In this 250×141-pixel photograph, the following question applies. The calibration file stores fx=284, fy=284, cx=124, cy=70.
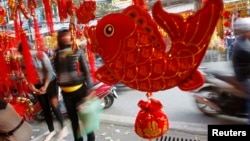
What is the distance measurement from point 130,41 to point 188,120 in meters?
1.61

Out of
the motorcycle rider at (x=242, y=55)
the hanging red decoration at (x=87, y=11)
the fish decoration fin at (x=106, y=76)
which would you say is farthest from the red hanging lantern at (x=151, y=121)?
the motorcycle rider at (x=242, y=55)

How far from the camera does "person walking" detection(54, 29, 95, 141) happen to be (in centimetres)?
Answer: 136

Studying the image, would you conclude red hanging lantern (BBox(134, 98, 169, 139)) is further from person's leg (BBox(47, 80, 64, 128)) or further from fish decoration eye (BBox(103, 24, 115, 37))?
person's leg (BBox(47, 80, 64, 128))

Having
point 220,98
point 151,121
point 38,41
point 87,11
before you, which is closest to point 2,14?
point 38,41

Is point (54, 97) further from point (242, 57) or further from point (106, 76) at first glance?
point (242, 57)

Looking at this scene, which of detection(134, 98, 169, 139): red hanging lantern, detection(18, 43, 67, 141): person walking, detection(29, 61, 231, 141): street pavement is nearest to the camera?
detection(134, 98, 169, 139): red hanging lantern

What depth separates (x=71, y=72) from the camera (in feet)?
4.76

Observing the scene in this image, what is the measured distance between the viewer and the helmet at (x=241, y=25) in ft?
4.41

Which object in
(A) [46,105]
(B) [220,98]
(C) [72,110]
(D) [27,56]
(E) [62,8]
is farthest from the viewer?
(B) [220,98]

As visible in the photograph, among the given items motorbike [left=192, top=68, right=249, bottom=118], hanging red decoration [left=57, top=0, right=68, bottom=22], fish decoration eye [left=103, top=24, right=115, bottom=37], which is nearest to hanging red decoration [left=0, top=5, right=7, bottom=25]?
hanging red decoration [left=57, top=0, right=68, bottom=22]

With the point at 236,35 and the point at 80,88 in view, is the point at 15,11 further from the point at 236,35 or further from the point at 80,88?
the point at 236,35

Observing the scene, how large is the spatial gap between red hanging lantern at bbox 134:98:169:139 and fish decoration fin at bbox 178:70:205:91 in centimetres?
13

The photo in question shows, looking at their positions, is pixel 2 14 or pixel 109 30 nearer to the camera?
pixel 109 30

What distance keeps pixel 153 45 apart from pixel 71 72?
71cm
